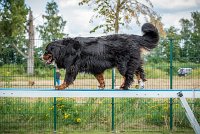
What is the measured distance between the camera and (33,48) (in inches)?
419

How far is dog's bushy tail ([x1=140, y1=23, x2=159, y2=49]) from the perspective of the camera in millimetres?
6676

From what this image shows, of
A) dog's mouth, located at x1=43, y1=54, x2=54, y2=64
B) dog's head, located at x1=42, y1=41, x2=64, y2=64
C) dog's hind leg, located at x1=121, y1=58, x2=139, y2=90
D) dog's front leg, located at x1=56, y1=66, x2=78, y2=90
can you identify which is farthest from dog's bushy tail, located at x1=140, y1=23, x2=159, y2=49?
dog's mouth, located at x1=43, y1=54, x2=54, y2=64

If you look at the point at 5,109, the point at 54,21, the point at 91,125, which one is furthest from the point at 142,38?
the point at 54,21

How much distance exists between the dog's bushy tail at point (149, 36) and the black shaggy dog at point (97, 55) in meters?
0.07

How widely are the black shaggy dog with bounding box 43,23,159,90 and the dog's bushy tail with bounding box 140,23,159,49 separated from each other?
0.24 feet

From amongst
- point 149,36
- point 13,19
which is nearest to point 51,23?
point 13,19

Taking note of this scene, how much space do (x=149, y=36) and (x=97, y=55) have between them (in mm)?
1070

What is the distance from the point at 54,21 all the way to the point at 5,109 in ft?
116

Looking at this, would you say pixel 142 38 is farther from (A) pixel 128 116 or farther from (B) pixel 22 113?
(B) pixel 22 113

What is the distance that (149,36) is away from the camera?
6.73m

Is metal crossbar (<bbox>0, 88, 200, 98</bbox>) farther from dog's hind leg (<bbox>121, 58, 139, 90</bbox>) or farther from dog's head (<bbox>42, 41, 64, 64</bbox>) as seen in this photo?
dog's head (<bbox>42, 41, 64, 64</bbox>)

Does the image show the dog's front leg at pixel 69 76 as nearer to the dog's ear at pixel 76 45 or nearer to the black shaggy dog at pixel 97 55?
the black shaggy dog at pixel 97 55

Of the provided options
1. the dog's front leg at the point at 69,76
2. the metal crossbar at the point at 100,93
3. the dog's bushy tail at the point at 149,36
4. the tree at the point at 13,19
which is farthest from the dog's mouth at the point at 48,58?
the tree at the point at 13,19

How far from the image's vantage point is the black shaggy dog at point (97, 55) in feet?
21.0
